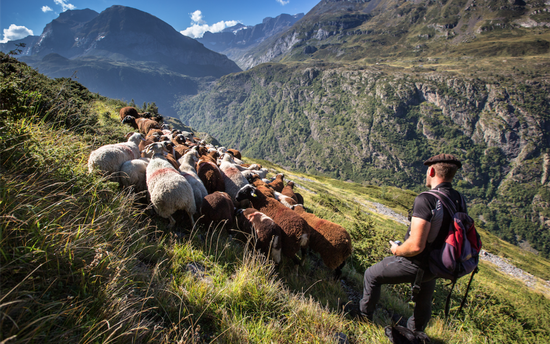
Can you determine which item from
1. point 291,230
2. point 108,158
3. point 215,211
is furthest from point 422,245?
point 108,158

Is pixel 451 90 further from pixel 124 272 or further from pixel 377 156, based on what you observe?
pixel 124 272

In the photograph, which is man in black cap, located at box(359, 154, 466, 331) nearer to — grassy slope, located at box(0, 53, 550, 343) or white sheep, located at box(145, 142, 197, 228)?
grassy slope, located at box(0, 53, 550, 343)

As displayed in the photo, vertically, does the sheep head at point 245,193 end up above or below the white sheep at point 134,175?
below

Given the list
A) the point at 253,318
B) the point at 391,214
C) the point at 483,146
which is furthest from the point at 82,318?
the point at 483,146

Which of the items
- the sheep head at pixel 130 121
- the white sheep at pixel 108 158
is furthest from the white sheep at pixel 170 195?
the sheep head at pixel 130 121

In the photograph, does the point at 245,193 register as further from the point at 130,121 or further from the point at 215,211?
the point at 130,121

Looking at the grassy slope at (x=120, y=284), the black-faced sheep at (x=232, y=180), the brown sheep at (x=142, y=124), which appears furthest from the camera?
the brown sheep at (x=142, y=124)

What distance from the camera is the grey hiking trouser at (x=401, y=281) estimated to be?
3496 mm

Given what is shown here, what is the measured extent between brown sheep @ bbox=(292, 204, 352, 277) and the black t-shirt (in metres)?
2.01

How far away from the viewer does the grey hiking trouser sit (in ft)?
11.5

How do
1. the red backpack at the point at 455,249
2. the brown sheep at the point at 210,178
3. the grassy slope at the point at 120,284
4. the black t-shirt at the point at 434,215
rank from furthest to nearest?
the brown sheep at the point at 210,178 < the black t-shirt at the point at 434,215 < the red backpack at the point at 455,249 < the grassy slope at the point at 120,284

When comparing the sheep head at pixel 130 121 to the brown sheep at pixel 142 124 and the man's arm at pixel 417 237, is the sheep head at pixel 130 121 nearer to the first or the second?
the brown sheep at pixel 142 124

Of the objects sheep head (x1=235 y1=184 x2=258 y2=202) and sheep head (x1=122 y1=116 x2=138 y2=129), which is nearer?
sheep head (x1=235 y1=184 x2=258 y2=202)

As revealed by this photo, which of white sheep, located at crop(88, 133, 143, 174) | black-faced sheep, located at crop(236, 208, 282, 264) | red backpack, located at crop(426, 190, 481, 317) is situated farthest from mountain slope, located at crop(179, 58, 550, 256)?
white sheep, located at crop(88, 133, 143, 174)
